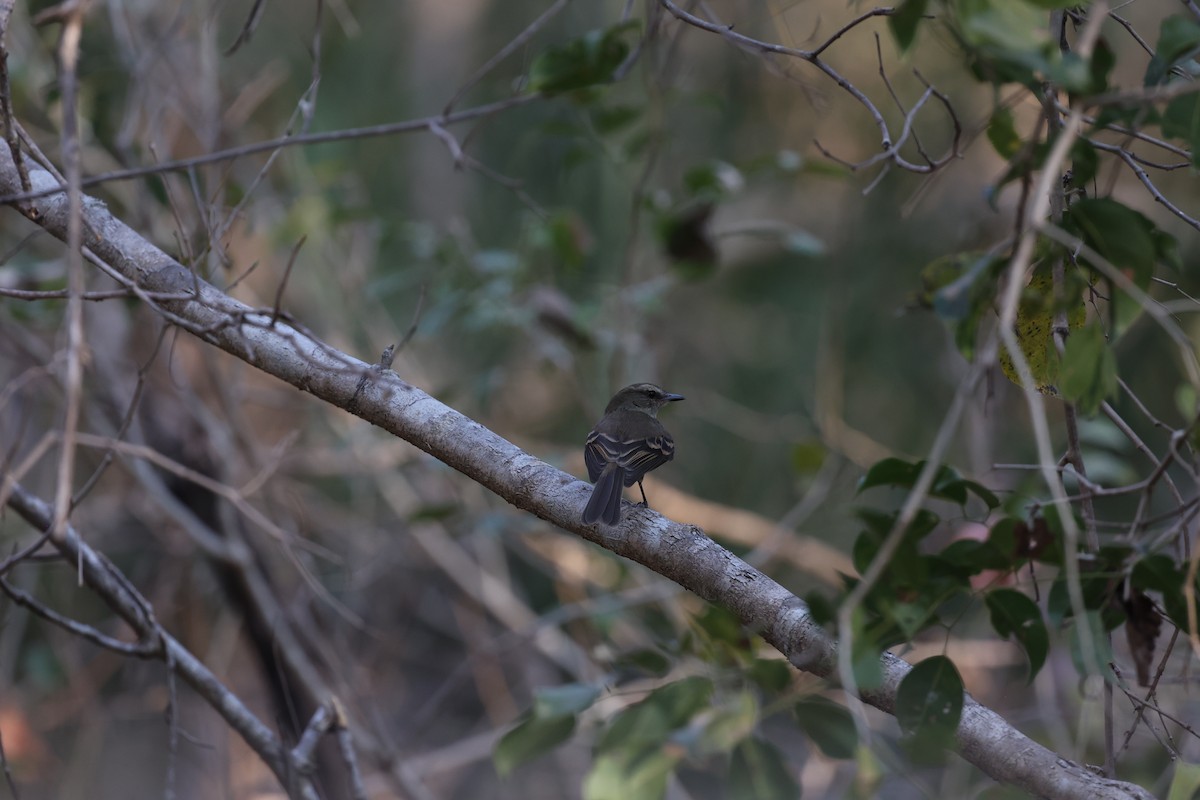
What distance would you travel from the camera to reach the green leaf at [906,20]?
1.69m

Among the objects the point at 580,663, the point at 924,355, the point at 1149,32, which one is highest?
the point at 1149,32

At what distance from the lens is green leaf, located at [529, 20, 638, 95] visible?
2.93m

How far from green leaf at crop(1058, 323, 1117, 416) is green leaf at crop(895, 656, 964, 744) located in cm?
54

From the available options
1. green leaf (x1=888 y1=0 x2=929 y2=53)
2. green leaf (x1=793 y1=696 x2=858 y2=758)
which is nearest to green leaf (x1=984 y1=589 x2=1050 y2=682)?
green leaf (x1=793 y1=696 x2=858 y2=758)

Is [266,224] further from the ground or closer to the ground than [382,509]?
further from the ground

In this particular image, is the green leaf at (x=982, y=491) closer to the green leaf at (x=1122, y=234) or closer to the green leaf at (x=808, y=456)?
the green leaf at (x=1122, y=234)

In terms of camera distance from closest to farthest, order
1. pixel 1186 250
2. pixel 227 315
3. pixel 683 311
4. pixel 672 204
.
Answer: pixel 227 315 → pixel 672 204 → pixel 1186 250 → pixel 683 311

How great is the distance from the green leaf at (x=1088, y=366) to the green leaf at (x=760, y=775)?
3.37 feet

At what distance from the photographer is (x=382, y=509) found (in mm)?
6973

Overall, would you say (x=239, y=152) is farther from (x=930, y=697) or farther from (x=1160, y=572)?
(x=1160, y=572)

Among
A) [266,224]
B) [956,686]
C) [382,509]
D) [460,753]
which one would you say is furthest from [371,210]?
[956,686]

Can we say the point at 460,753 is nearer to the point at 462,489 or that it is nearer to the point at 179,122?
the point at 462,489

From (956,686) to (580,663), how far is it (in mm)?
4245

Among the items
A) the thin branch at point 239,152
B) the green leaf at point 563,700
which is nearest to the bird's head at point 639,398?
the thin branch at point 239,152
